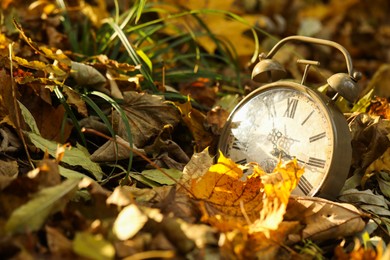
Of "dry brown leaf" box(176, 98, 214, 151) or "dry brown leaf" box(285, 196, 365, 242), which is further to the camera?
"dry brown leaf" box(176, 98, 214, 151)

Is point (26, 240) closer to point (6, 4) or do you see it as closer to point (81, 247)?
point (81, 247)

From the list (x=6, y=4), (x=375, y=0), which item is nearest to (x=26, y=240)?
(x=6, y=4)

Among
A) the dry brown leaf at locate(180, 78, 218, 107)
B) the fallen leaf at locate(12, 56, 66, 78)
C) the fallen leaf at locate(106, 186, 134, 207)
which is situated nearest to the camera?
the fallen leaf at locate(106, 186, 134, 207)

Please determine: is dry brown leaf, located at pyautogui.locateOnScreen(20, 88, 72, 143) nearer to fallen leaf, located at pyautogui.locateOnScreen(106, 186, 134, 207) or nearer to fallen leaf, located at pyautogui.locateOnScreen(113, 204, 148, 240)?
fallen leaf, located at pyautogui.locateOnScreen(106, 186, 134, 207)

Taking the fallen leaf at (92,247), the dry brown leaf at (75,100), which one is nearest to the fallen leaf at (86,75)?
the dry brown leaf at (75,100)

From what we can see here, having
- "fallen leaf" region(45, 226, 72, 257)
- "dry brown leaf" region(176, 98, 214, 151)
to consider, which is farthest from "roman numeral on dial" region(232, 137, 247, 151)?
"fallen leaf" region(45, 226, 72, 257)

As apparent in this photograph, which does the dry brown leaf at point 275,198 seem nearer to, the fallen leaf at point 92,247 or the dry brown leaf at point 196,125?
the fallen leaf at point 92,247
